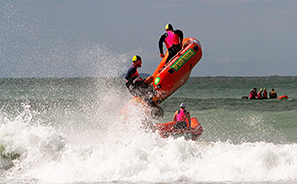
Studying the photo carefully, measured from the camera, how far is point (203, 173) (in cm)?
552

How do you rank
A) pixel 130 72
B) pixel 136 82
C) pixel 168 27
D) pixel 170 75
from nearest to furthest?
pixel 130 72
pixel 136 82
pixel 170 75
pixel 168 27

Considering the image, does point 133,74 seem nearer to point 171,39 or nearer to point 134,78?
point 134,78

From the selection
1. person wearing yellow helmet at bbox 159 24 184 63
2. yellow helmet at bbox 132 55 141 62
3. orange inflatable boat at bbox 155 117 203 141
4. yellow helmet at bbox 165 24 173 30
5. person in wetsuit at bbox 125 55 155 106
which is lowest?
orange inflatable boat at bbox 155 117 203 141

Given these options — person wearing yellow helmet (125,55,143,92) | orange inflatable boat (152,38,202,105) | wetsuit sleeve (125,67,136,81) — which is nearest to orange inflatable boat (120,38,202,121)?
orange inflatable boat (152,38,202,105)

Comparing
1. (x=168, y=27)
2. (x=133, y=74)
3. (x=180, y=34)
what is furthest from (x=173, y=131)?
(x=168, y=27)

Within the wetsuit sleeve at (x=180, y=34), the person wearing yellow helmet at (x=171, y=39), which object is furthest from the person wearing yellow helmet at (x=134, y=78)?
the wetsuit sleeve at (x=180, y=34)

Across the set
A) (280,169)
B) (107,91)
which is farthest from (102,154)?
(107,91)

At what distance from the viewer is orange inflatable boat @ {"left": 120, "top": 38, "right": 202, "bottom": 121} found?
837 cm

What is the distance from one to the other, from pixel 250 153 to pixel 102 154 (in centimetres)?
262

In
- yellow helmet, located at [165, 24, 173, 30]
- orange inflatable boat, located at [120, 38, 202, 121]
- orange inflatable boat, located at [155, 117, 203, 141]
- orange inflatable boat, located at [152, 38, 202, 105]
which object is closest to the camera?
Answer: orange inflatable boat, located at [155, 117, 203, 141]

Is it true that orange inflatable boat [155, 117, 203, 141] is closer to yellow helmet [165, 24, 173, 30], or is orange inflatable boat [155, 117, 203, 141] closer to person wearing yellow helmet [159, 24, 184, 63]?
person wearing yellow helmet [159, 24, 184, 63]

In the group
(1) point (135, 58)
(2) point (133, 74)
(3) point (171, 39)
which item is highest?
(3) point (171, 39)

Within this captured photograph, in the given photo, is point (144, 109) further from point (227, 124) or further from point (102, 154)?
point (227, 124)

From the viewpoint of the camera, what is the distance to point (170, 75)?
8711 mm
